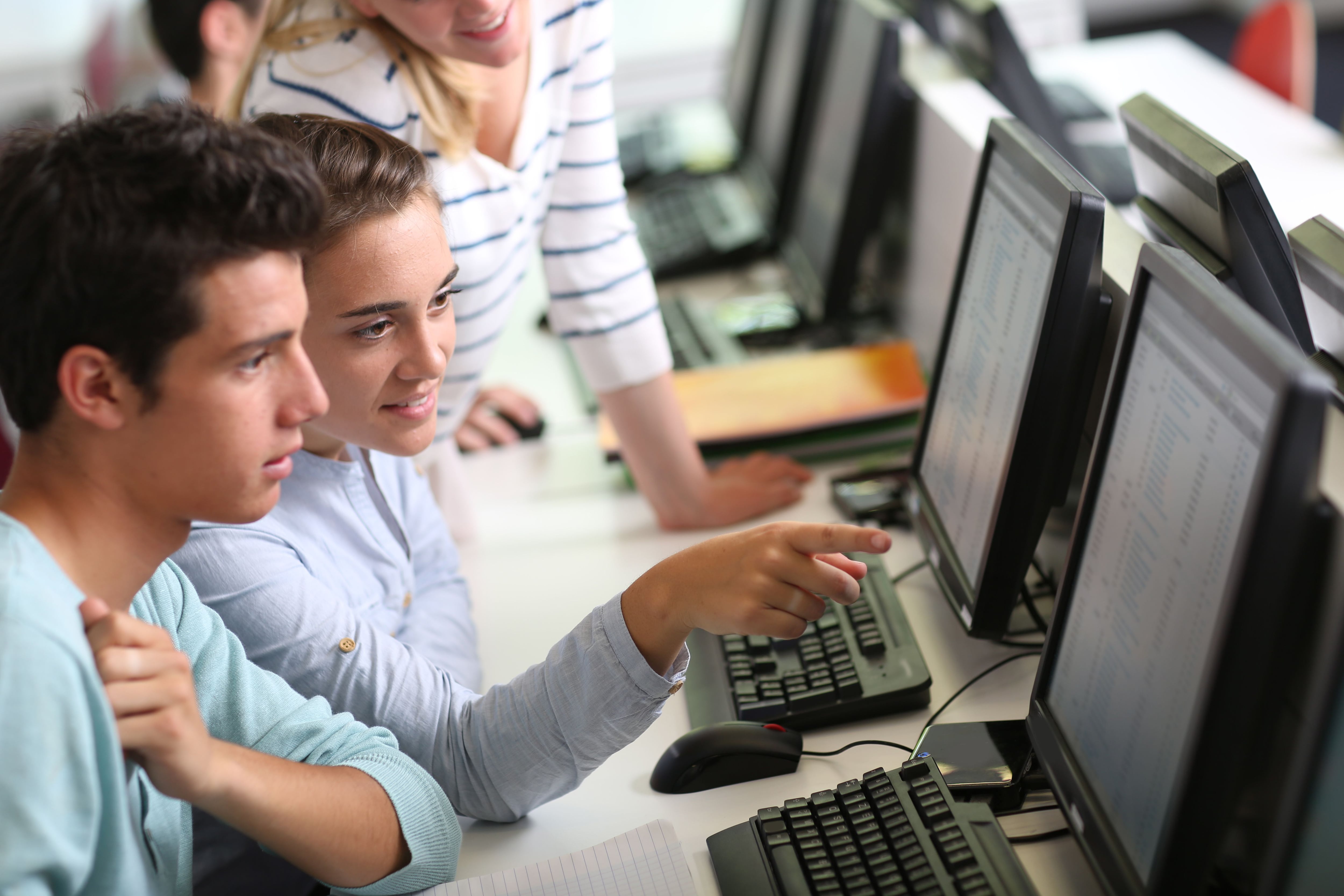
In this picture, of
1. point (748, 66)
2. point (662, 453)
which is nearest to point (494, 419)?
point (662, 453)

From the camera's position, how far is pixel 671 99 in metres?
3.46

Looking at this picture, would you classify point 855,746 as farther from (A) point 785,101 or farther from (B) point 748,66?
(B) point 748,66

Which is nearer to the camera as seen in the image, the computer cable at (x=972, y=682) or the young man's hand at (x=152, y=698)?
the young man's hand at (x=152, y=698)

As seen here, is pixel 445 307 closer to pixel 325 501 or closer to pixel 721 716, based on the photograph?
pixel 325 501

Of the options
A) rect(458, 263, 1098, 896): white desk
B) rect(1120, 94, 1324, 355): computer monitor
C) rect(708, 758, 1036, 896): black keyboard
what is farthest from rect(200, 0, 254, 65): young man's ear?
rect(708, 758, 1036, 896): black keyboard

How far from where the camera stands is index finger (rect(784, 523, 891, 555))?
0.82 metres

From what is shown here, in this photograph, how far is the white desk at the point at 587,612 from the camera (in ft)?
3.15

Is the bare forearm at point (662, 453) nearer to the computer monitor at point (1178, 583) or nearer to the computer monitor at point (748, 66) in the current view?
the computer monitor at point (1178, 583)

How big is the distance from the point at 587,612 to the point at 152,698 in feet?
2.09

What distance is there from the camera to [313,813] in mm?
806

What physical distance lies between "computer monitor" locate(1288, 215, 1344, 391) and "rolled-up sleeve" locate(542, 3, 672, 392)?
766mm

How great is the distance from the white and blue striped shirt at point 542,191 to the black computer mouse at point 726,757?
54 centimetres

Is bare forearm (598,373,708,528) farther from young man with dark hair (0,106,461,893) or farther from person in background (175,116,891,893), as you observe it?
young man with dark hair (0,106,461,893)

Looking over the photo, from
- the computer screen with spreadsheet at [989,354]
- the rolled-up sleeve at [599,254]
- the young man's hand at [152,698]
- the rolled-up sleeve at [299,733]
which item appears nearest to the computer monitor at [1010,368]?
the computer screen with spreadsheet at [989,354]
